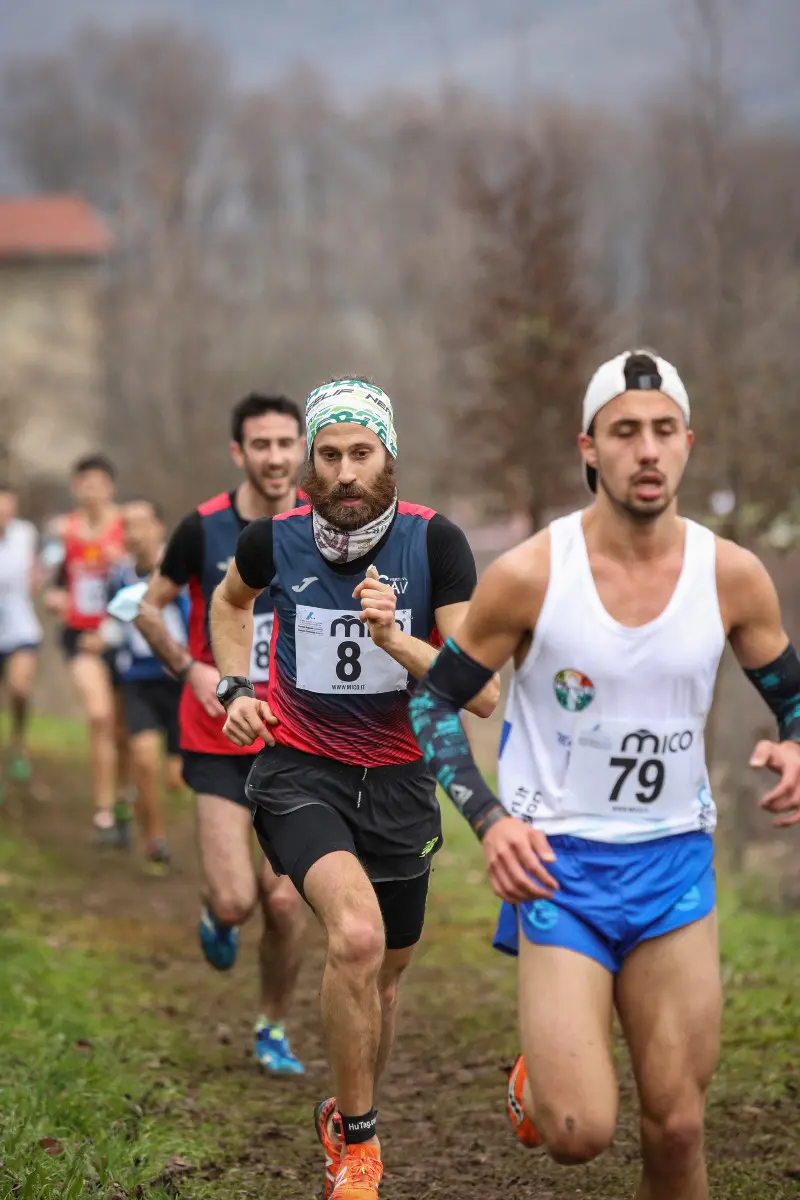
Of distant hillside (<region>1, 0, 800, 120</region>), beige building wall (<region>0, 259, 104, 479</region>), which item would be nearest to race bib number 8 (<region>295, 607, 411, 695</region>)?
distant hillside (<region>1, 0, 800, 120</region>)

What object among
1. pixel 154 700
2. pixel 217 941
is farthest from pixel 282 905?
pixel 154 700

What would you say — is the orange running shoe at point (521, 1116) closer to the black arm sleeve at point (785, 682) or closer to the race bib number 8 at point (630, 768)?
the race bib number 8 at point (630, 768)

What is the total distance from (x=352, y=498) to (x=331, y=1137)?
1.97m

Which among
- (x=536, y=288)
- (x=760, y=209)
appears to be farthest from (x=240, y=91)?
(x=760, y=209)

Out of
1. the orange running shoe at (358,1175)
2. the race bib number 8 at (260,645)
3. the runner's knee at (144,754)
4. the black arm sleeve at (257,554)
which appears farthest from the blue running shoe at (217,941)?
the runner's knee at (144,754)

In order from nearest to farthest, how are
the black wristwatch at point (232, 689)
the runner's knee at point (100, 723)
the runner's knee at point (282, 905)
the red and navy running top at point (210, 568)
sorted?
the black wristwatch at point (232, 689) < the runner's knee at point (282, 905) < the red and navy running top at point (210, 568) < the runner's knee at point (100, 723)

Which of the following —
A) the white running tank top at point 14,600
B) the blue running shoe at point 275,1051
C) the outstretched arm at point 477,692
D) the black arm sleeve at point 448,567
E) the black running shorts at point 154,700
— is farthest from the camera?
the white running tank top at point 14,600

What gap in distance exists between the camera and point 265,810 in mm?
4895

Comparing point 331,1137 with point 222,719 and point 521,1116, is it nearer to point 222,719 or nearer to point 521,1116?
point 521,1116

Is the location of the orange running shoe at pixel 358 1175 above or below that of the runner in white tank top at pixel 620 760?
below

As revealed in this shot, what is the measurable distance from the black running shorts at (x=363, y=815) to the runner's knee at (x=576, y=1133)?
3.98ft

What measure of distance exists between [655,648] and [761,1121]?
2593 mm

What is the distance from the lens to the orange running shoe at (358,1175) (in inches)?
172

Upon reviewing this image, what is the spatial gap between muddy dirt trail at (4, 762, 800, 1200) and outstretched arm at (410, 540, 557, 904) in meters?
1.70
